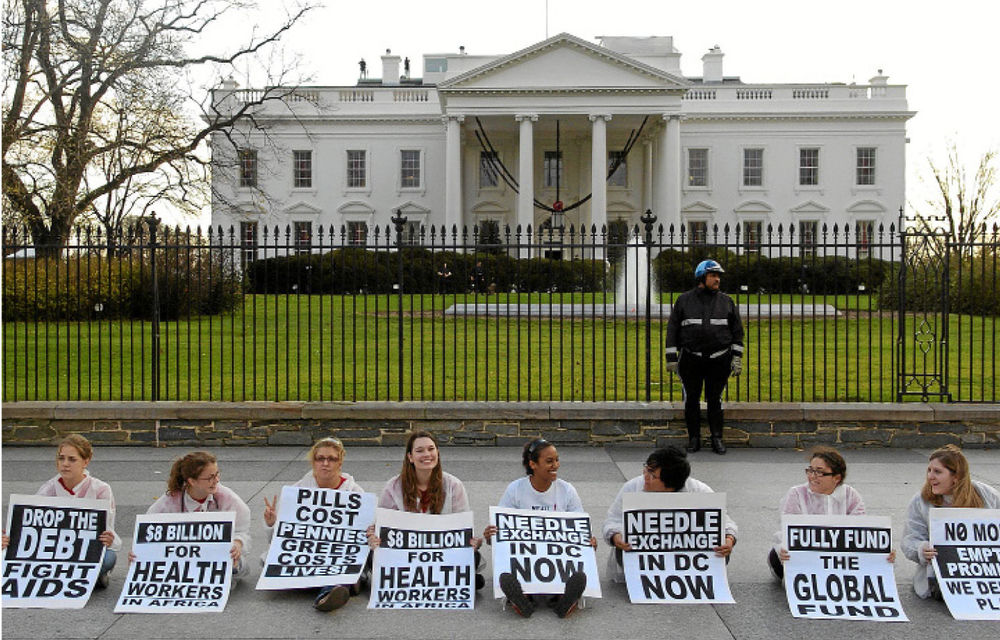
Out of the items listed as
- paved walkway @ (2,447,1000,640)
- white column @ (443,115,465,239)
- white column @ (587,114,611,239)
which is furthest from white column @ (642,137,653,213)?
paved walkway @ (2,447,1000,640)

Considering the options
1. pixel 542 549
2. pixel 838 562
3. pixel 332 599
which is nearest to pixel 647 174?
pixel 838 562

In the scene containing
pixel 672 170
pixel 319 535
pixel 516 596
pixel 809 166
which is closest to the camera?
pixel 516 596

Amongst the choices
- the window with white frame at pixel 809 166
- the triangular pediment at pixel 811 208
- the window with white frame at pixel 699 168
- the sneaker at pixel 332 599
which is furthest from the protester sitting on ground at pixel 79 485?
the window with white frame at pixel 809 166

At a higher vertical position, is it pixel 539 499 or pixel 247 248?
pixel 247 248

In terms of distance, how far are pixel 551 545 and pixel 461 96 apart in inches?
1828

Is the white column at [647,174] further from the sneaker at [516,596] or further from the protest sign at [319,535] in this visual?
the sneaker at [516,596]

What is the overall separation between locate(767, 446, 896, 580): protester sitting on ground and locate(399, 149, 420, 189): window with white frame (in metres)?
52.2

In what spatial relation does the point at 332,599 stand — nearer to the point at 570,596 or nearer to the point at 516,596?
the point at 516,596

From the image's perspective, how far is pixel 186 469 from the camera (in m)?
5.73

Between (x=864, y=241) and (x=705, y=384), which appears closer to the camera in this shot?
(x=705, y=384)

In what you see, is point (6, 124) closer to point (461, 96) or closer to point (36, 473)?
point (36, 473)

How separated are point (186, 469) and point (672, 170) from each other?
46.8 m

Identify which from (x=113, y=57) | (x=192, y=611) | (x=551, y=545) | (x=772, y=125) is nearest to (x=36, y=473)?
(x=192, y=611)

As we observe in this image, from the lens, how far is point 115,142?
25.6 metres
